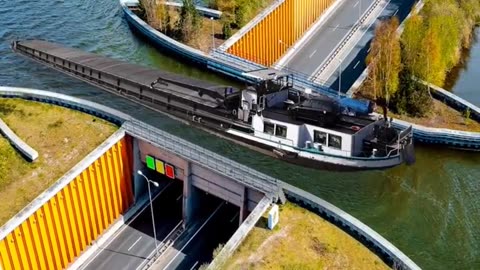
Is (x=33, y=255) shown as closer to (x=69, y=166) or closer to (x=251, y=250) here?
(x=69, y=166)

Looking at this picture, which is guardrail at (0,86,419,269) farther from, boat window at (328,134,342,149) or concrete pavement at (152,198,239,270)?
boat window at (328,134,342,149)

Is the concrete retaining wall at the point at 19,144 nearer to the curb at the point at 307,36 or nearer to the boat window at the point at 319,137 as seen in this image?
the boat window at the point at 319,137

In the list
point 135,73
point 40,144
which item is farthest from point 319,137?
point 40,144

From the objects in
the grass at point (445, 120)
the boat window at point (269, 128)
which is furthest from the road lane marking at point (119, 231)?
the grass at point (445, 120)

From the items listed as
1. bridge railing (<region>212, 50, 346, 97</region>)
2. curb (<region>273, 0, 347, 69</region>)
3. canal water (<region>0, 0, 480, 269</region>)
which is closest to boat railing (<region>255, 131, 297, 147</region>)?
canal water (<region>0, 0, 480, 269</region>)

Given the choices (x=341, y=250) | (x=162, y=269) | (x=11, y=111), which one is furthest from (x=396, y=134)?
(x=11, y=111)

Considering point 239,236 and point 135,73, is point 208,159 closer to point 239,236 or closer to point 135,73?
point 239,236
